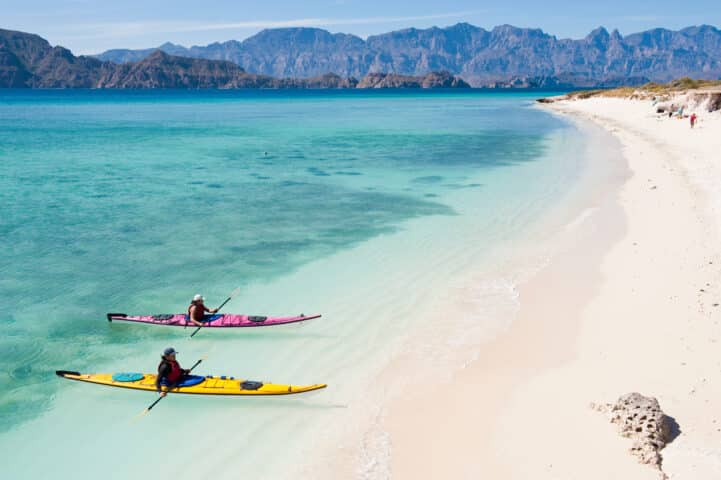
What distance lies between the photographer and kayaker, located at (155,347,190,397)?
12125mm

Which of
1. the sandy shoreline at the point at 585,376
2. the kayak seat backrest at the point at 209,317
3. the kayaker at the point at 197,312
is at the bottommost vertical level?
the sandy shoreline at the point at 585,376

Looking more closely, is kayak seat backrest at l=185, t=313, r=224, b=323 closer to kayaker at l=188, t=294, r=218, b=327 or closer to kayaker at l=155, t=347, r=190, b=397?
kayaker at l=188, t=294, r=218, b=327

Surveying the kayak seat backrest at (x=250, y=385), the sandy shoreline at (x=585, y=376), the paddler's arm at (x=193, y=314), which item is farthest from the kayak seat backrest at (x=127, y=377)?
the sandy shoreline at (x=585, y=376)

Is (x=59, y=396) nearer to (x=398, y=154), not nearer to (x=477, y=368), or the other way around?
(x=477, y=368)

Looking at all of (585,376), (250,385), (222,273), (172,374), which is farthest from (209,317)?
(585,376)

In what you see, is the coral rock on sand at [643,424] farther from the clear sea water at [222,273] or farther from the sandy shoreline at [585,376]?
the clear sea water at [222,273]

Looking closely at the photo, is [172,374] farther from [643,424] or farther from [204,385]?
[643,424]

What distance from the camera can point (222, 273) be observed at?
20.2 metres

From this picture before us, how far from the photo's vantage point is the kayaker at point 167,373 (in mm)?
12125

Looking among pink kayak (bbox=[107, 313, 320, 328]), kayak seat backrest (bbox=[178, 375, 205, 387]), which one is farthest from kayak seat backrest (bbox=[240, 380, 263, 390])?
pink kayak (bbox=[107, 313, 320, 328])

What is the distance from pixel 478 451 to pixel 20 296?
16.4 m

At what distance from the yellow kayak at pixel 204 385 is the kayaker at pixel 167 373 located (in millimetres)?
148

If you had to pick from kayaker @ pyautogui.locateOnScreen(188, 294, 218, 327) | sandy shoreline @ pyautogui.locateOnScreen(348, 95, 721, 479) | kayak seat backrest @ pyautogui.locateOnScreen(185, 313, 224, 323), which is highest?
kayaker @ pyautogui.locateOnScreen(188, 294, 218, 327)

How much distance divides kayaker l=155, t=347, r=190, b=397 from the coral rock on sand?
936 centimetres
